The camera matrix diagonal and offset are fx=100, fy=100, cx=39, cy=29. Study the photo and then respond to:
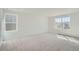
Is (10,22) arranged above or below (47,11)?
below

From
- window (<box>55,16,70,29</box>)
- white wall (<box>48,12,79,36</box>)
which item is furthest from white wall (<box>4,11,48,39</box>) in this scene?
window (<box>55,16,70,29</box>)

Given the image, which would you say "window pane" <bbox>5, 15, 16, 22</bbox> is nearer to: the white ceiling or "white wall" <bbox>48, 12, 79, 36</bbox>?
the white ceiling

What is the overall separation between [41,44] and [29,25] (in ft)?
1.27

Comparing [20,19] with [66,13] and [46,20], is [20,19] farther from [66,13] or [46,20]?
[66,13]

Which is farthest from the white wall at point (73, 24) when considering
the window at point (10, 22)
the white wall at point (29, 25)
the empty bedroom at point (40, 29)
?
the window at point (10, 22)

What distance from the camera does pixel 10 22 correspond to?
66.8 inches

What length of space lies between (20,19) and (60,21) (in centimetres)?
69

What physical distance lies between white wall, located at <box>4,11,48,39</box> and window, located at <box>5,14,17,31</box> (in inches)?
2.7

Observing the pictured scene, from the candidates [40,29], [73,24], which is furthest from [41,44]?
[73,24]

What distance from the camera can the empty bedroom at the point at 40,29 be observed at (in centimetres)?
170

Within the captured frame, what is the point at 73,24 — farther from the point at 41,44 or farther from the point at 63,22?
the point at 41,44

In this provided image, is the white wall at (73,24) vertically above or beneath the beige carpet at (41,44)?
above

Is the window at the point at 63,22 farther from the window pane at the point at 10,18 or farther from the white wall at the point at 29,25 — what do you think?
the window pane at the point at 10,18

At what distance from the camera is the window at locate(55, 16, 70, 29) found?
1.72 metres
